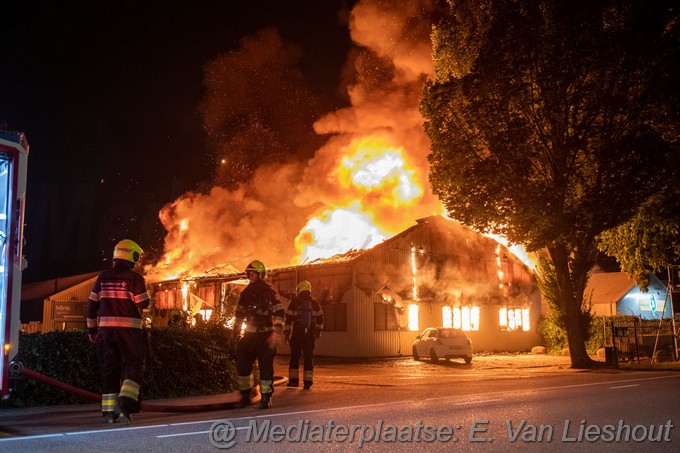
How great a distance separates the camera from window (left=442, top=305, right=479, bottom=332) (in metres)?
32.6

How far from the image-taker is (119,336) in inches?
313

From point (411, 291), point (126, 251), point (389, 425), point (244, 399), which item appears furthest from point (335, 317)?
point (389, 425)

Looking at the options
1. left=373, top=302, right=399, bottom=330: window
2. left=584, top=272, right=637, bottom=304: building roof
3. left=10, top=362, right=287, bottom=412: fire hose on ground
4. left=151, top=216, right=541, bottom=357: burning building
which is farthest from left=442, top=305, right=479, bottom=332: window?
left=584, top=272, right=637, bottom=304: building roof

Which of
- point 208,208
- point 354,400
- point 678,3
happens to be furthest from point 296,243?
point 354,400

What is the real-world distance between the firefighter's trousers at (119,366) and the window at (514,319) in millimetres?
29176

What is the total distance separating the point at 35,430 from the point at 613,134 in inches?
727

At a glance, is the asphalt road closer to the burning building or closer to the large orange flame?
the burning building

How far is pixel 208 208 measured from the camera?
142 ft

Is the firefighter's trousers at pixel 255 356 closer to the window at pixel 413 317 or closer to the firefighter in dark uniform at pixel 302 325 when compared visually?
the firefighter in dark uniform at pixel 302 325

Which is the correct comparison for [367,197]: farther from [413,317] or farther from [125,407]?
[125,407]

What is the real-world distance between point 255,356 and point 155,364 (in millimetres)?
2649

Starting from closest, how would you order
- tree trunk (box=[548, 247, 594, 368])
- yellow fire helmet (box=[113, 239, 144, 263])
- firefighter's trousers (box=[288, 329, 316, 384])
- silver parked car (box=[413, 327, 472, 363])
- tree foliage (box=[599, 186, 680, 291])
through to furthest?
yellow fire helmet (box=[113, 239, 144, 263])
firefighter's trousers (box=[288, 329, 316, 384])
tree trunk (box=[548, 247, 594, 368])
tree foliage (box=[599, 186, 680, 291])
silver parked car (box=[413, 327, 472, 363])

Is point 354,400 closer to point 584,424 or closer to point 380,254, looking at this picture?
point 584,424

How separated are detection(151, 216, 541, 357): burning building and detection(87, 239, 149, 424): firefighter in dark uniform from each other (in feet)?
58.6
